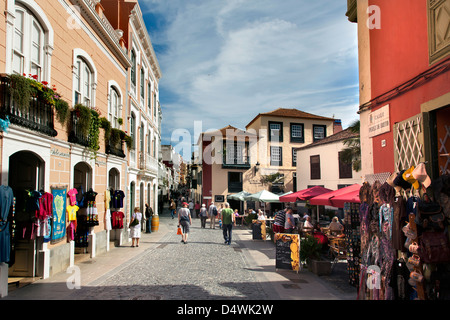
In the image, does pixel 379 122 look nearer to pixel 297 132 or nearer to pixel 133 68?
pixel 133 68

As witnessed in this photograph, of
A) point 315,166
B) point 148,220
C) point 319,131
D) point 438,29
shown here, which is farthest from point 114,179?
point 319,131

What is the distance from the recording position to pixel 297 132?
34.5 m

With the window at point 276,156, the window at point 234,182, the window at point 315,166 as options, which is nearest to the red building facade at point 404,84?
the window at point 315,166

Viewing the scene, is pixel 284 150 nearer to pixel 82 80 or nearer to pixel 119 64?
Result: pixel 119 64

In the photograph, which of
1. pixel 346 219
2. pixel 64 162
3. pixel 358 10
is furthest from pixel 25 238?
pixel 358 10

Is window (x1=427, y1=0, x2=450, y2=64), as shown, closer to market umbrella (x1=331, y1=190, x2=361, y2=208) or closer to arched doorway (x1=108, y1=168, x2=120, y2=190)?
market umbrella (x1=331, y1=190, x2=361, y2=208)

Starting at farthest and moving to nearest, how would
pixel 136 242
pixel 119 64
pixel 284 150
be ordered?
pixel 284 150
pixel 119 64
pixel 136 242

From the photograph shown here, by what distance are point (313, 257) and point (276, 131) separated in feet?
85.3

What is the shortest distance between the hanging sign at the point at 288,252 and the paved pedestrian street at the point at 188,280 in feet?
0.66

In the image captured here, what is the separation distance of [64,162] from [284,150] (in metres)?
26.7

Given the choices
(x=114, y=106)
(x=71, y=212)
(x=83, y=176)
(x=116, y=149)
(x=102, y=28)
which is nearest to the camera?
(x=71, y=212)

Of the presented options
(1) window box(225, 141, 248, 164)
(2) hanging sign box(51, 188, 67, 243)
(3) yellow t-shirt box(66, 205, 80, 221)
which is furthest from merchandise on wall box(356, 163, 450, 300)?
(1) window box(225, 141, 248, 164)

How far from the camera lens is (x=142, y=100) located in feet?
62.6

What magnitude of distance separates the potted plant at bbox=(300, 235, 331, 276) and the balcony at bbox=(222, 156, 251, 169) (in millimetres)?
22544
